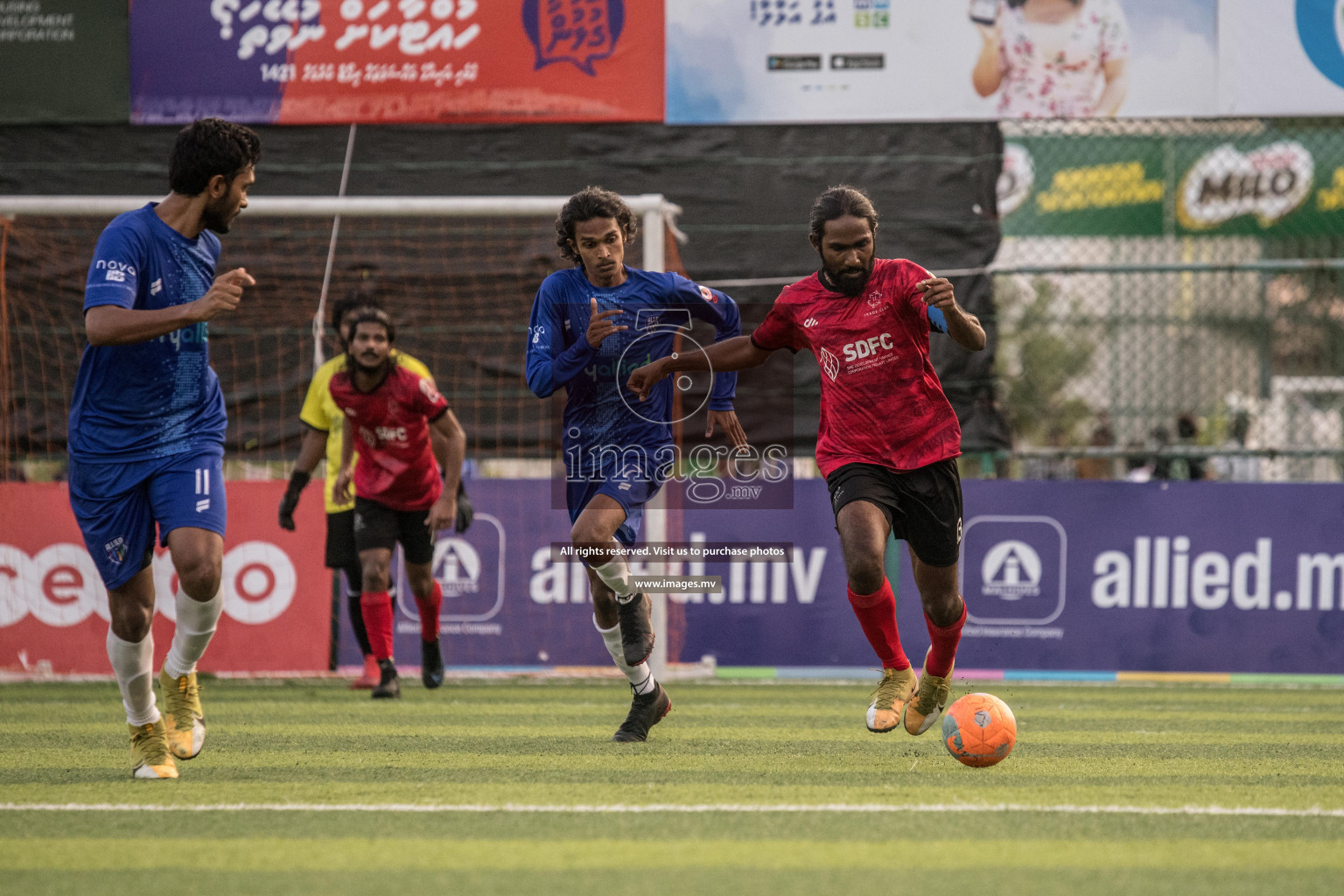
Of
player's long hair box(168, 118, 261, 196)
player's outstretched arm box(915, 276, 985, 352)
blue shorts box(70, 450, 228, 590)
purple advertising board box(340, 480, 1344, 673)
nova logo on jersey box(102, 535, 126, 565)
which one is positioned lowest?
purple advertising board box(340, 480, 1344, 673)

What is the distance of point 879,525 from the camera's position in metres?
5.72

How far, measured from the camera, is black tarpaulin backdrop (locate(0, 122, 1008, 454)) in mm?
11211

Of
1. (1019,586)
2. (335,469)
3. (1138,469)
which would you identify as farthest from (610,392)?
(1138,469)

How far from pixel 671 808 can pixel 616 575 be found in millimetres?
1901

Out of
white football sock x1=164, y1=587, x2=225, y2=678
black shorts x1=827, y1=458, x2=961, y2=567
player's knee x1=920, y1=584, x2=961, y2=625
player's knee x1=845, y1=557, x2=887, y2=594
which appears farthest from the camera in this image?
player's knee x1=920, y1=584, x2=961, y2=625

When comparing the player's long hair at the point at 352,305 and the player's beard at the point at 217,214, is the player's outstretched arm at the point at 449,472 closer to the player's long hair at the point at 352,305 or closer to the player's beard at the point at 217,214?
the player's long hair at the point at 352,305

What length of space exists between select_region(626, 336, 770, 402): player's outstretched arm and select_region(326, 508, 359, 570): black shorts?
3682mm

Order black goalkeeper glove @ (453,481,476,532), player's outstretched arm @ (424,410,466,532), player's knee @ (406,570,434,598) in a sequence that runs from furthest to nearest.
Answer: black goalkeeper glove @ (453,481,476,532), player's knee @ (406,570,434,598), player's outstretched arm @ (424,410,466,532)

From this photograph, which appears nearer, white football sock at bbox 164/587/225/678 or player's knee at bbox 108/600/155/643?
player's knee at bbox 108/600/155/643

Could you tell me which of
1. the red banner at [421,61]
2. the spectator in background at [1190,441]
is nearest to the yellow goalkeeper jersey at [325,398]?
the red banner at [421,61]

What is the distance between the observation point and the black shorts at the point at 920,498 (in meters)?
5.84

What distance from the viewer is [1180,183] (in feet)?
39.8

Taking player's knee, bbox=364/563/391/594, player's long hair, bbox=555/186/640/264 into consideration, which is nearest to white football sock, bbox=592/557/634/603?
player's long hair, bbox=555/186/640/264

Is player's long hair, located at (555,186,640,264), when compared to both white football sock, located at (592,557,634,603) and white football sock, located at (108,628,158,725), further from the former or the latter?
white football sock, located at (108,628,158,725)
